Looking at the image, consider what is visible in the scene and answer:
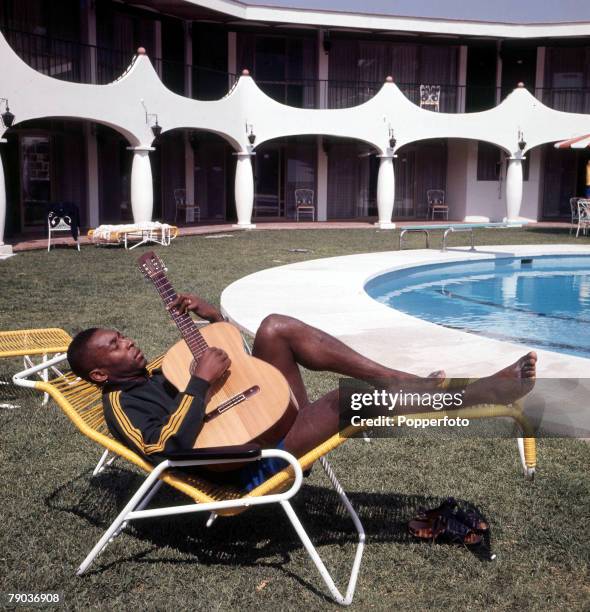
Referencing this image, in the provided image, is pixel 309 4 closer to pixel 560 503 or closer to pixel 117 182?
pixel 117 182

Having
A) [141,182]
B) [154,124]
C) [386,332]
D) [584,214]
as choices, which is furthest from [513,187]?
[386,332]

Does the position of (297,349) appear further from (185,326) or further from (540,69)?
(540,69)

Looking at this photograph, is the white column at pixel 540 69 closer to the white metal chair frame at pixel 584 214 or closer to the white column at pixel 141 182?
the white metal chair frame at pixel 584 214

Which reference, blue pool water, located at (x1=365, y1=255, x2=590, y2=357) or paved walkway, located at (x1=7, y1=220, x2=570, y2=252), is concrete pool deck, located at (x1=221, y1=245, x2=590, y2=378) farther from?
paved walkway, located at (x1=7, y1=220, x2=570, y2=252)

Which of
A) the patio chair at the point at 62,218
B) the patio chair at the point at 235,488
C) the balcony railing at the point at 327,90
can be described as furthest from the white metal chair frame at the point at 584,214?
the patio chair at the point at 235,488

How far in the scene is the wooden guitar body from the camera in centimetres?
267

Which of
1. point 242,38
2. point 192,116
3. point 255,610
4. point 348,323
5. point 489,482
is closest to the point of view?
point 255,610

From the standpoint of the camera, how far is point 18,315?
7.56m

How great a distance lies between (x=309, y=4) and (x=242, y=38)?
7.50ft

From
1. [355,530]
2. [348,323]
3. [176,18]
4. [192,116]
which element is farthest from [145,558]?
[176,18]

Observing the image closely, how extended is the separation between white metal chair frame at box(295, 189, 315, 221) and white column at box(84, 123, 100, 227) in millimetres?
6769

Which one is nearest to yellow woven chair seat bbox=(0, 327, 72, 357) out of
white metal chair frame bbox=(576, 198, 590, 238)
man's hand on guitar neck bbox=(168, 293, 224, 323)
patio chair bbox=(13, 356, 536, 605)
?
man's hand on guitar neck bbox=(168, 293, 224, 323)

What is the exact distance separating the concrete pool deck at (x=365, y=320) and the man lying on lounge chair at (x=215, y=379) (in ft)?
6.84

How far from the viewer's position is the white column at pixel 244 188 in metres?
19.9
